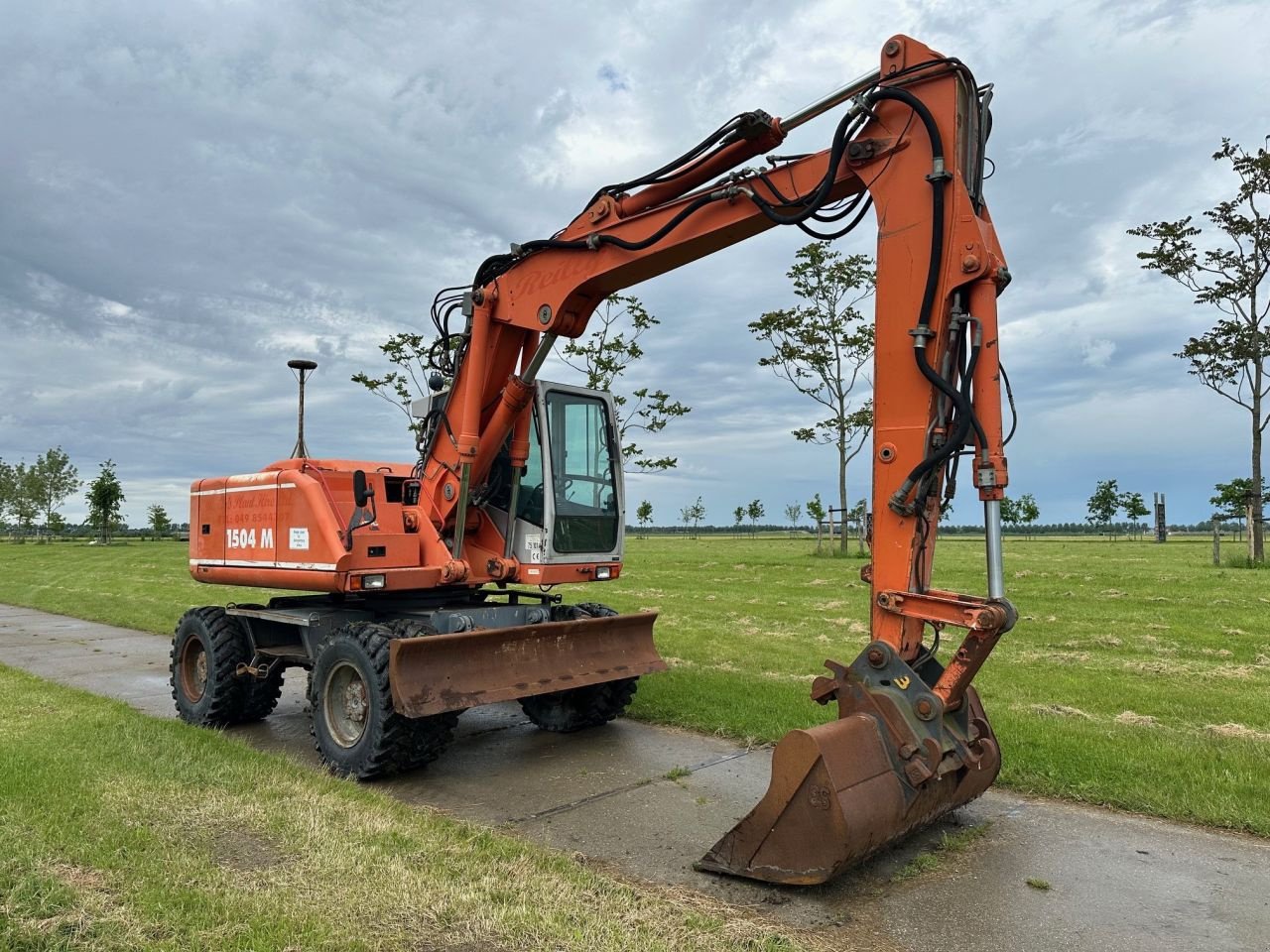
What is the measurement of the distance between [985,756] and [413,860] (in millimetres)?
2716

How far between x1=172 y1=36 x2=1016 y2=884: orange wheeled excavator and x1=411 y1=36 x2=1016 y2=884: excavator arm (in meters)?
0.01

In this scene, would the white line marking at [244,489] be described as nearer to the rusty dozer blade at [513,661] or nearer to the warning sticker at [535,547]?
the warning sticker at [535,547]

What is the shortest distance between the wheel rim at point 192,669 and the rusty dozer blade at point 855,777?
5.44 metres

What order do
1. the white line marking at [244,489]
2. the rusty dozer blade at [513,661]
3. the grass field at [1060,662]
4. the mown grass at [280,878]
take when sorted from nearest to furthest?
1. the mown grass at [280,878]
2. the grass field at [1060,662]
3. the rusty dozer blade at [513,661]
4. the white line marking at [244,489]

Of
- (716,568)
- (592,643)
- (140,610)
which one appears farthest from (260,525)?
(716,568)

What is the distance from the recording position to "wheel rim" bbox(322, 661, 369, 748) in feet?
19.8

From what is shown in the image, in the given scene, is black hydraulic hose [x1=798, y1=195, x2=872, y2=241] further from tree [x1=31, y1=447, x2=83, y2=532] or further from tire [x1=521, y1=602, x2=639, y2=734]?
tree [x1=31, y1=447, x2=83, y2=532]

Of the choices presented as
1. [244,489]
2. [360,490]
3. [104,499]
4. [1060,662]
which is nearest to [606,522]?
A: [360,490]

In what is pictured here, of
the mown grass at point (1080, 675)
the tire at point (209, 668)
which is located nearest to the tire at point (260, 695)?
the tire at point (209, 668)

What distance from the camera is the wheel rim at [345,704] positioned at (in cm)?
605

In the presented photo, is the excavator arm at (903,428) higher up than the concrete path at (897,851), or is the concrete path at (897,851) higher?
the excavator arm at (903,428)

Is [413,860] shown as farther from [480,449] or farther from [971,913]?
[480,449]

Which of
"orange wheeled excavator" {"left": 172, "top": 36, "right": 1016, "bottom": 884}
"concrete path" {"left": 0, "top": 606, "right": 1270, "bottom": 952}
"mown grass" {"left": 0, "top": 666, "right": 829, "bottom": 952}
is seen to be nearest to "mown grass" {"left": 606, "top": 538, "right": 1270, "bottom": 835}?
"concrete path" {"left": 0, "top": 606, "right": 1270, "bottom": 952}

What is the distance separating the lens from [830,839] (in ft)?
12.4
